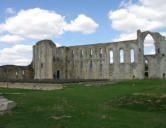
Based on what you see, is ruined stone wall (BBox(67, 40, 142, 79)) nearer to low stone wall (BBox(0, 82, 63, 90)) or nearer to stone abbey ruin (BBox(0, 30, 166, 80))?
stone abbey ruin (BBox(0, 30, 166, 80))

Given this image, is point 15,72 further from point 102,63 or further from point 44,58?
point 102,63

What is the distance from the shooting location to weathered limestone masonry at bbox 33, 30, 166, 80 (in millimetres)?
44731

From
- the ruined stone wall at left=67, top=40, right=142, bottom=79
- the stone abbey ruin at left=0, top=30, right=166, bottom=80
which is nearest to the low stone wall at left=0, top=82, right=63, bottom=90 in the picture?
the stone abbey ruin at left=0, top=30, right=166, bottom=80

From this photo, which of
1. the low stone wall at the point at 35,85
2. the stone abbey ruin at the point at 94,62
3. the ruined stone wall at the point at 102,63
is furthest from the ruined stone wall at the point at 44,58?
the low stone wall at the point at 35,85

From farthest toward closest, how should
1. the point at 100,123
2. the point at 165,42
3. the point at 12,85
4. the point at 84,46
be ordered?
the point at 84,46
the point at 165,42
the point at 12,85
the point at 100,123

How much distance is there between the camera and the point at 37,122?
905cm

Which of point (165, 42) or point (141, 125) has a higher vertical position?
point (165, 42)

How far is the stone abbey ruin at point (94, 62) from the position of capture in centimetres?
4484

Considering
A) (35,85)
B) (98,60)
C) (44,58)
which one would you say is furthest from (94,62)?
(35,85)

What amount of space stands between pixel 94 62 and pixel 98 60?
1.21 m

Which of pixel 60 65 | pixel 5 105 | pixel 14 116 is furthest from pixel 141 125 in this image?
pixel 60 65

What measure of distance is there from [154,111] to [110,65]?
3702cm

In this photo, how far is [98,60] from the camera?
51.9 meters

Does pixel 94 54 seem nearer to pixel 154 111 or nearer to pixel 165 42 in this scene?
pixel 165 42
